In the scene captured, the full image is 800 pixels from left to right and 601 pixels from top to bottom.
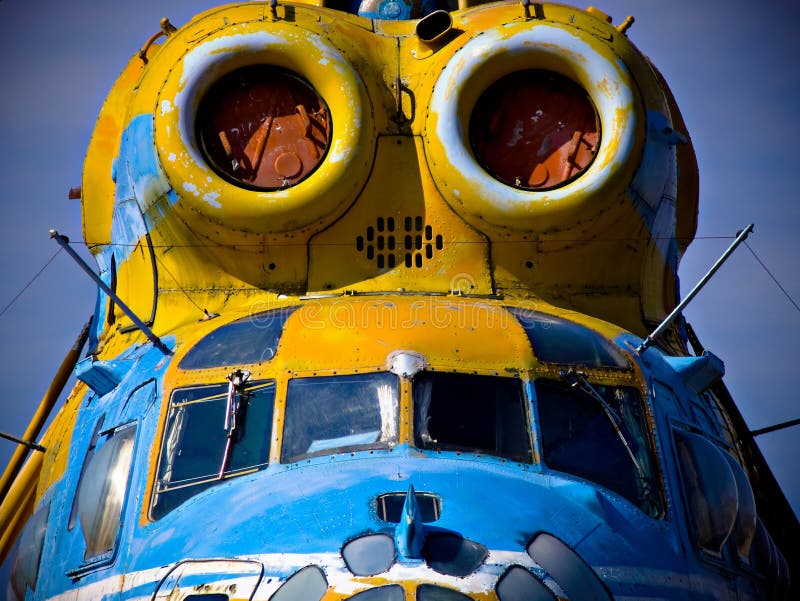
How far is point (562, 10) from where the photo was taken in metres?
11.7

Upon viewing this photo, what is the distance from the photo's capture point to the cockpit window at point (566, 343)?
9.05 meters

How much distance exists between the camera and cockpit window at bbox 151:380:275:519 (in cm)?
834

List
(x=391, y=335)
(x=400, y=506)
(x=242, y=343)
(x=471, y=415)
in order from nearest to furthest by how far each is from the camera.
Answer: (x=400, y=506) → (x=471, y=415) → (x=391, y=335) → (x=242, y=343)

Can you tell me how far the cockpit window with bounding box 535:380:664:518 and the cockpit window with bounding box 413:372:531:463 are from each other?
177 mm

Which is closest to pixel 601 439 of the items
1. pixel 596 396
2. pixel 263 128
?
pixel 596 396

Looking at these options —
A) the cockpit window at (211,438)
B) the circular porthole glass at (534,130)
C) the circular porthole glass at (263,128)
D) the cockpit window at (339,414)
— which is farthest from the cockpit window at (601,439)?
the circular porthole glass at (263,128)

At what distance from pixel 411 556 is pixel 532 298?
166 inches

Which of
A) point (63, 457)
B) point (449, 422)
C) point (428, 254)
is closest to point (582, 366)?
point (449, 422)

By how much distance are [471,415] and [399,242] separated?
270 centimetres

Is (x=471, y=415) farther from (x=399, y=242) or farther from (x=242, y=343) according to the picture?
(x=399, y=242)

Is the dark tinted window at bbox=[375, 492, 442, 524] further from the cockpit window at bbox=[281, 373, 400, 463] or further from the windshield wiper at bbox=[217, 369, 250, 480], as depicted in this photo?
the windshield wiper at bbox=[217, 369, 250, 480]

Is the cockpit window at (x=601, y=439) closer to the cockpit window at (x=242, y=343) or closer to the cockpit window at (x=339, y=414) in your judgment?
the cockpit window at (x=339, y=414)

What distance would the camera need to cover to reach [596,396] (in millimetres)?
8742

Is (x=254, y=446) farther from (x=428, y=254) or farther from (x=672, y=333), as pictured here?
(x=672, y=333)
